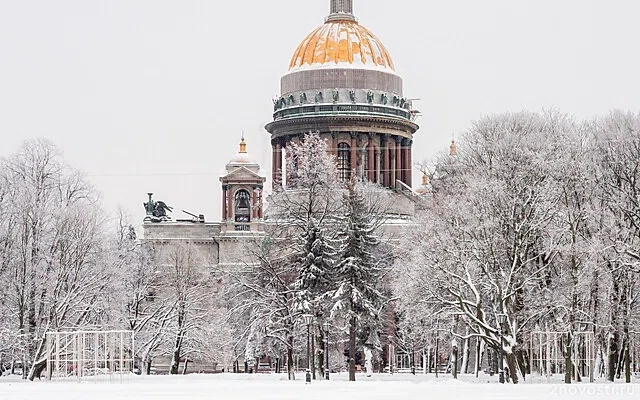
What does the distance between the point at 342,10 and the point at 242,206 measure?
A: 62.4 feet

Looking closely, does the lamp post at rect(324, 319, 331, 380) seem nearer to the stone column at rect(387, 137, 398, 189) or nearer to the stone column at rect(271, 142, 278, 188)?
the stone column at rect(271, 142, 278, 188)

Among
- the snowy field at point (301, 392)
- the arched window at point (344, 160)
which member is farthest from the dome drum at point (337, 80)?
the snowy field at point (301, 392)

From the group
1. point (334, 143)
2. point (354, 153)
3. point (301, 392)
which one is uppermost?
point (334, 143)

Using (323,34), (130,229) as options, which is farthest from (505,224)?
(323,34)

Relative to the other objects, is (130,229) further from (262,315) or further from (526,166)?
(526,166)

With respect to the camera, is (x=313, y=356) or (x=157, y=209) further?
(x=157, y=209)

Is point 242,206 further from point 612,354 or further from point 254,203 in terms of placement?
point 612,354

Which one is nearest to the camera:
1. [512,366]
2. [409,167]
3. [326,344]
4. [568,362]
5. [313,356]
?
[568,362]

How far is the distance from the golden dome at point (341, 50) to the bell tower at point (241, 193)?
9689 millimetres

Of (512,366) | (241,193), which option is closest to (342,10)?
(241,193)

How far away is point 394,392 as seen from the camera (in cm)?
4234

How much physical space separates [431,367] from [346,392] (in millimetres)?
47647

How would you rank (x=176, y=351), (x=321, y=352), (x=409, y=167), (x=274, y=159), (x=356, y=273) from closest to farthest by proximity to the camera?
(x=356, y=273)
(x=321, y=352)
(x=176, y=351)
(x=274, y=159)
(x=409, y=167)

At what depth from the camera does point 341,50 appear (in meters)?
109
